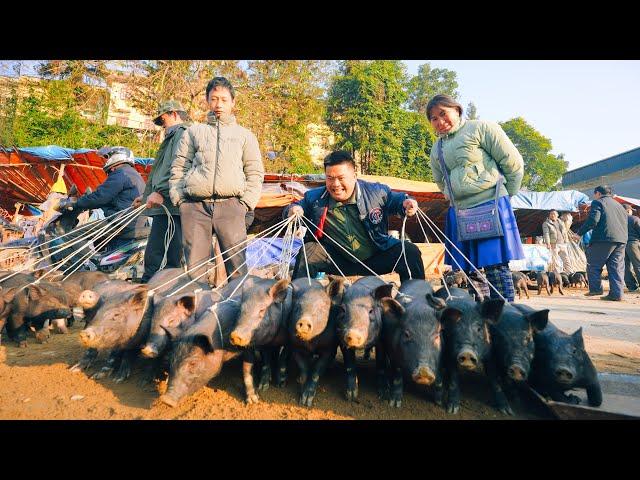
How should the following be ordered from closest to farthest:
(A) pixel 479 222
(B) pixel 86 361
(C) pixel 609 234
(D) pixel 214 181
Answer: (B) pixel 86 361 → (A) pixel 479 222 → (D) pixel 214 181 → (C) pixel 609 234

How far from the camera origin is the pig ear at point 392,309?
3154 mm

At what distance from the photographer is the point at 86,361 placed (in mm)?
3809

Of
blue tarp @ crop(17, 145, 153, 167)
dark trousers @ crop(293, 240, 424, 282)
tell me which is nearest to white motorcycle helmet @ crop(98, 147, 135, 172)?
dark trousers @ crop(293, 240, 424, 282)

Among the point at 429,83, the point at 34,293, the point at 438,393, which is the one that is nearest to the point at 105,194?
the point at 34,293

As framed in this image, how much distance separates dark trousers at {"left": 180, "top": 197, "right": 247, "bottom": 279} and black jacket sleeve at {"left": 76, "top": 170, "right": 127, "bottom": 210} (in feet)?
6.41

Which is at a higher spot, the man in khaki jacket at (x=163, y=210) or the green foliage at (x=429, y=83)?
the green foliage at (x=429, y=83)

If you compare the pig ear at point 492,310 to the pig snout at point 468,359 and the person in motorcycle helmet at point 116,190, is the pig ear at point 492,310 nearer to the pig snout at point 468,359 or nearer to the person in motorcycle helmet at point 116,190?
the pig snout at point 468,359

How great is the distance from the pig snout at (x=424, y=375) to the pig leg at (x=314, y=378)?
2.64 feet

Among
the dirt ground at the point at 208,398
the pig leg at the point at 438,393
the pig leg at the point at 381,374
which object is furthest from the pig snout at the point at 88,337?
the pig leg at the point at 438,393

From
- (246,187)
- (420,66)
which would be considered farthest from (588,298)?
(420,66)

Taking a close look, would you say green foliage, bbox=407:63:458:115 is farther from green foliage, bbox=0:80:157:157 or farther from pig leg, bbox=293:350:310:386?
pig leg, bbox=293:350:310:386

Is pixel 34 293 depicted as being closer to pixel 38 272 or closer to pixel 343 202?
pixel 38 272

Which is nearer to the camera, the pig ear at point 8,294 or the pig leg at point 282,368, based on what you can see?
the pig leg at point 282,368

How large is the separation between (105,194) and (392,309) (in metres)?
4.68
